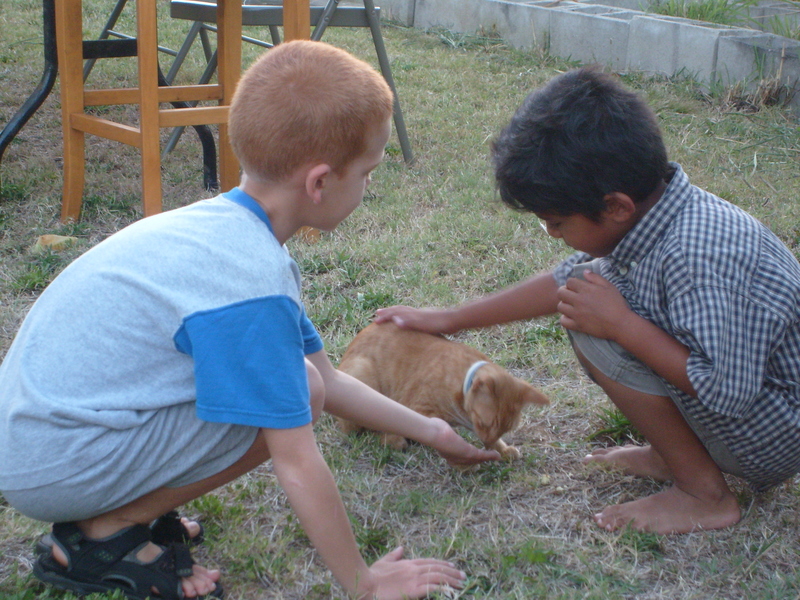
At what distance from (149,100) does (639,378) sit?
7.97 feet

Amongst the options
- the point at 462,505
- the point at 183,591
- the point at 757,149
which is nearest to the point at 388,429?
the point at 462,505

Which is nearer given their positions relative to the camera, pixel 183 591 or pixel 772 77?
pixel 183 591

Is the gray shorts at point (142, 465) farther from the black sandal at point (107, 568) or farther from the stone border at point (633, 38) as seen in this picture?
the stone border at point (633, 38)

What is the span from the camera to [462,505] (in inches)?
79.0

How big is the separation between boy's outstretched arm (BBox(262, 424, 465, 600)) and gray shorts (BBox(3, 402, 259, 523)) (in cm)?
14

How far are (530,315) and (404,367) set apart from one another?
1.31ft

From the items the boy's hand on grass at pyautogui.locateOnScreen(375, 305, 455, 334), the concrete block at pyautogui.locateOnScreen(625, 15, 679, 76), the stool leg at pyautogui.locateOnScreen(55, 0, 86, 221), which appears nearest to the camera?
the boy's hand on grass at pyautogui.locateOnScreen(375, 305, 455, 334)

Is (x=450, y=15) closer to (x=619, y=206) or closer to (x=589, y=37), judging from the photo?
(x=589, y=37)

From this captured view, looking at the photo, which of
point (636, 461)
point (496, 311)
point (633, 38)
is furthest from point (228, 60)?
point (633, 38)

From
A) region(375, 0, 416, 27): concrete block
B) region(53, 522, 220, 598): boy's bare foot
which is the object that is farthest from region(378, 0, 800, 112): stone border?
region(53, 522, 220, 598): boy's bare foot

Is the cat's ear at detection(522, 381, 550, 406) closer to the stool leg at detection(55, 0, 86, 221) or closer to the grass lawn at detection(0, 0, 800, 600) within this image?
the grass lawn at detection(0, 0, 800, 600)

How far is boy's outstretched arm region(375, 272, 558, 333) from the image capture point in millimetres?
2246

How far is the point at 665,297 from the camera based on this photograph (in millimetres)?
1779

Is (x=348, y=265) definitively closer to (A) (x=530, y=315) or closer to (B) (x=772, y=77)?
(A) (x=530, y=315)
